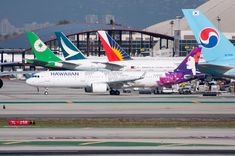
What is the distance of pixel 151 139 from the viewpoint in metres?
30.8

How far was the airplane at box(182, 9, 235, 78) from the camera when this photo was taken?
56.4m

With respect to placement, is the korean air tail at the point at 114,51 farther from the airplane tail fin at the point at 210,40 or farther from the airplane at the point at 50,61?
the airplane tail fin at the point at 210,40

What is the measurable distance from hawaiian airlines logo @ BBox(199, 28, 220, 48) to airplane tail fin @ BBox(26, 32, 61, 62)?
46654 mm

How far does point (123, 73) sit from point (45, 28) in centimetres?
11620

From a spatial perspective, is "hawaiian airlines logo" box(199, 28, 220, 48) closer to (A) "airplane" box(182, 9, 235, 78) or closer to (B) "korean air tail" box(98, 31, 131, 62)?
(A) "airplane" box(182, 9, 235, 78)

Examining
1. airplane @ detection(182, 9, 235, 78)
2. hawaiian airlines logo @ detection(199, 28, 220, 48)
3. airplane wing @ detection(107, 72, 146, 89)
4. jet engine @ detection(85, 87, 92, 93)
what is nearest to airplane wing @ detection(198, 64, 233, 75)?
airplane @ detection(182, 9, 235, 78)

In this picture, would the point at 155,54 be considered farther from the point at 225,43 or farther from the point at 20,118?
the point at 20,118

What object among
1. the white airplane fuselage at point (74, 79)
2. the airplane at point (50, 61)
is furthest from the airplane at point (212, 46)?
the airplane at point (50, 61)

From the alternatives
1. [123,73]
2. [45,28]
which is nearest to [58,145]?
[123,73]

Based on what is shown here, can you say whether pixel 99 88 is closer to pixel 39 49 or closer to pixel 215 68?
pixel 215 68

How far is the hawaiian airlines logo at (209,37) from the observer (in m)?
56.2

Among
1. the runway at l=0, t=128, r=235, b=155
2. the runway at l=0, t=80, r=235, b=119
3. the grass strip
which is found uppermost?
the runway at l=0, t=80, r=235, b=119

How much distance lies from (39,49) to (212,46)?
48041mm

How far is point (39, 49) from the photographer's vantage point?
101 m
